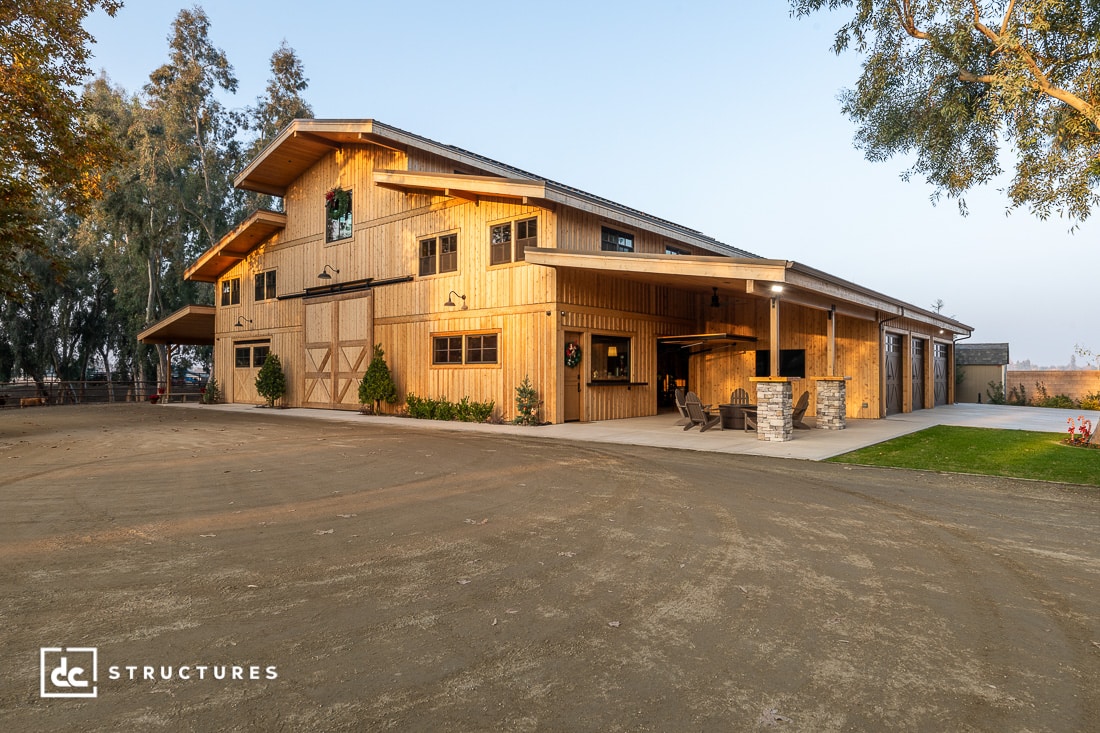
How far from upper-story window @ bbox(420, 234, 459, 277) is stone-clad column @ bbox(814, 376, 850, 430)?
10.7 meters

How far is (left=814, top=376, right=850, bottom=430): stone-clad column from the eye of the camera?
14102mm

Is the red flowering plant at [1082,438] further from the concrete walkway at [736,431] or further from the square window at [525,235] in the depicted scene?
the square window at [525,235]

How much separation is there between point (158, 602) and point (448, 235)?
592 inches

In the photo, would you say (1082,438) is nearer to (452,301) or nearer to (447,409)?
(447,409)

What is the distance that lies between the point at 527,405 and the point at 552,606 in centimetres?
1157

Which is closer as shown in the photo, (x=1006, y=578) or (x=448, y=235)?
(x=1006, y=578)

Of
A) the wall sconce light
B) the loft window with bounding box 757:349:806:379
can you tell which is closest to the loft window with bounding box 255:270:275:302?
the wall sconce light

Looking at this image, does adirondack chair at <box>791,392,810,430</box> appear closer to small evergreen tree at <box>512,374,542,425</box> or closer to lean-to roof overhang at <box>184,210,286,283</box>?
Result: small evergreen tree at <box>512,374,542,425</box>

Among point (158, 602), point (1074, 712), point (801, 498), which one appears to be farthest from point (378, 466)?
point (1074, 712)

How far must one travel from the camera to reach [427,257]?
18125mm

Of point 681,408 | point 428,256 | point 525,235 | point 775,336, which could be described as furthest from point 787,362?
point 428,256

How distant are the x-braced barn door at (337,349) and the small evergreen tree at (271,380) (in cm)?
120

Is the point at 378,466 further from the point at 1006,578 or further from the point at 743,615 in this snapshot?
the point at 1006,578

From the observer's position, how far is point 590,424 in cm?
1492
